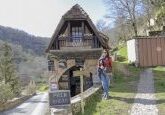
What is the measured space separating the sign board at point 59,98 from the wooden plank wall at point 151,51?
25.0m

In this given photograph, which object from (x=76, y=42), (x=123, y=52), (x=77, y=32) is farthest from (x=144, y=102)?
(x=123, y=52)

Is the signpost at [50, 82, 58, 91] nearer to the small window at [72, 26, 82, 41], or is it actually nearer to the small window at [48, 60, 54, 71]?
the small window at [48, 60, 54, 71]

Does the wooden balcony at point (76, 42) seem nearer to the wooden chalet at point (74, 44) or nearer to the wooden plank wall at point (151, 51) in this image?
the wooden chalet at point (74, 44)

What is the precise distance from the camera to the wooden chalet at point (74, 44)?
116ft

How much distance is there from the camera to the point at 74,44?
36062 millimetres

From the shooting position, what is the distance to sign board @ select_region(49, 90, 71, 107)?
59.6ft

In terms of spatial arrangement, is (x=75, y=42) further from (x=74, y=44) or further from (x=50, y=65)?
(x=50, y=65)

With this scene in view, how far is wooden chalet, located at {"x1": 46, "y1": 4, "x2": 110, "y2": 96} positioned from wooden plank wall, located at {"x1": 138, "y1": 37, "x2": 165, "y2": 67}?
754cm

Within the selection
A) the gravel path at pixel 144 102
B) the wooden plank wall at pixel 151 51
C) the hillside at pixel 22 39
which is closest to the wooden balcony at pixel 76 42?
the wooden plank wall at pixel 151 51

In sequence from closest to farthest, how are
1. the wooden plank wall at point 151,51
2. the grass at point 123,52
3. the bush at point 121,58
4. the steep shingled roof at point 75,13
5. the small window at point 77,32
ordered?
the steep shingled roof at point 75,13
the small window at point 77,32
the wooden plank wall at point 151,51
the bush at point 121,58
the grass at point 123,52

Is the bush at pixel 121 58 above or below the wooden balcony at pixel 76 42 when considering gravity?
below

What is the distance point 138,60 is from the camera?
42.7 meters

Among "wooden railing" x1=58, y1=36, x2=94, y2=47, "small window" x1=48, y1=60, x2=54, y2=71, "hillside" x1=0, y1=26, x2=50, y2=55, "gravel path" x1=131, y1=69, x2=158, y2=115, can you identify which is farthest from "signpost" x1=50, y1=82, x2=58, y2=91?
"hillside" x1=0, y1=26, x2=50, y2=55

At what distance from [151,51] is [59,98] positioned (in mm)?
25588
